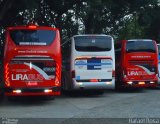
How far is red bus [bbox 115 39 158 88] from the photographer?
24219 mm

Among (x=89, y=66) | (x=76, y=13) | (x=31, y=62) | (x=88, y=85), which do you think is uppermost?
(x=76, y=13)

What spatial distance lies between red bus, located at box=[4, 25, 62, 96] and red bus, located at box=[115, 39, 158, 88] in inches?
266

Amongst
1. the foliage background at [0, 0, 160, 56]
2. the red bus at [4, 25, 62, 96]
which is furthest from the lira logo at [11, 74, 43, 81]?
the foliage background at [0, 0, 160, 56]

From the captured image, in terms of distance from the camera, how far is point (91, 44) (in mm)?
21672

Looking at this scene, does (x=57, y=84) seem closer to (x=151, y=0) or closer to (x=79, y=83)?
(x=79, y=83)

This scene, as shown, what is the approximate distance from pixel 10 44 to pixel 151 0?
1463 centimetres

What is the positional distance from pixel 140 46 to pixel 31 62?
8.21 m

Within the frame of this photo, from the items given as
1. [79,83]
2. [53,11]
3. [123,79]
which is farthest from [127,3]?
[79,83]

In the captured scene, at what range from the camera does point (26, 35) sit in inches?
725

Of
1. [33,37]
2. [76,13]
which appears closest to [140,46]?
[76,13]

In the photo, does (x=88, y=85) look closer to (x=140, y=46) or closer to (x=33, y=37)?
(x=33, y=37)

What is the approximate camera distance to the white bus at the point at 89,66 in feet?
69.6

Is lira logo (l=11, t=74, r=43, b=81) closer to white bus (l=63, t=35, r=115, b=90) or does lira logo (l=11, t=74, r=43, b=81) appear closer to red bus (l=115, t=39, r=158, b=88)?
white bus (l=63, t=35, r=115, b=90)

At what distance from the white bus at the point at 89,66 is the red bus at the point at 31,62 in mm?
2958
